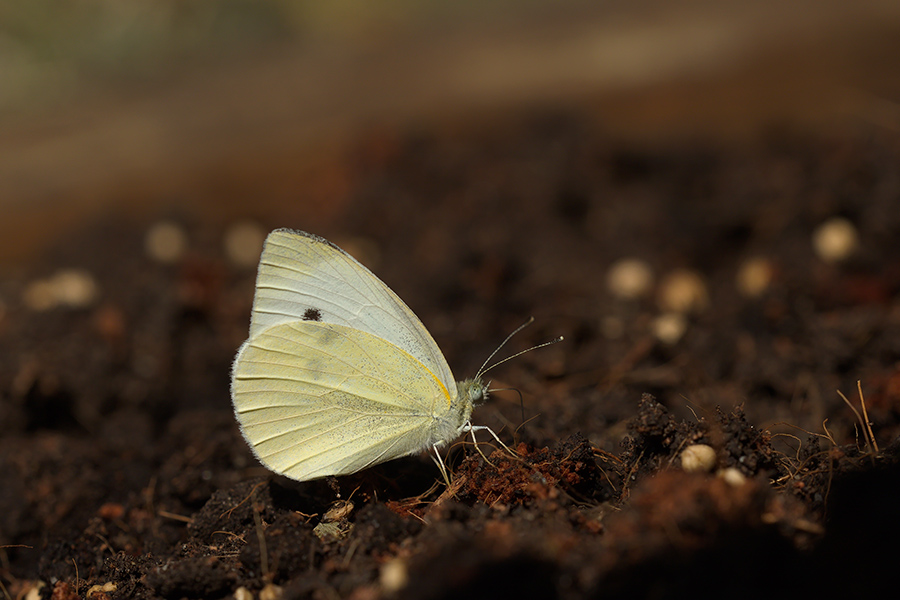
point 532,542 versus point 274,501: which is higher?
point 532,542

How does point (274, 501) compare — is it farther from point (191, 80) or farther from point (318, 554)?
point (191, 80)

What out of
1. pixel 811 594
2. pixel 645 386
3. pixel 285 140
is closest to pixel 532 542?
pixel 811 594

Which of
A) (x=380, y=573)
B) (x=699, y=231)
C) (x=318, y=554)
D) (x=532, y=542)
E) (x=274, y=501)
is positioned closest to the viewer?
(x=532, y=542)

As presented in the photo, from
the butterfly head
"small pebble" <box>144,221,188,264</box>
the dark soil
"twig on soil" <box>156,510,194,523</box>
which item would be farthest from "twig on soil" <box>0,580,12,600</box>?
"small pebble" <box>144,221,188,264</box>

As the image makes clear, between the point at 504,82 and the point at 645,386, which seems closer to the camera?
the point at 645,386

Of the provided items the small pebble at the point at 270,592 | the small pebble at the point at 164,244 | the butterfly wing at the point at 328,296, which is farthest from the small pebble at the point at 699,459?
the small pebble at the point at 164,244

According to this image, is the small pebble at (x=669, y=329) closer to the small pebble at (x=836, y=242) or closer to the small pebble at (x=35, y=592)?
the small pebble at (x=836, y=242)

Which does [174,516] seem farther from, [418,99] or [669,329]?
[418,99]
